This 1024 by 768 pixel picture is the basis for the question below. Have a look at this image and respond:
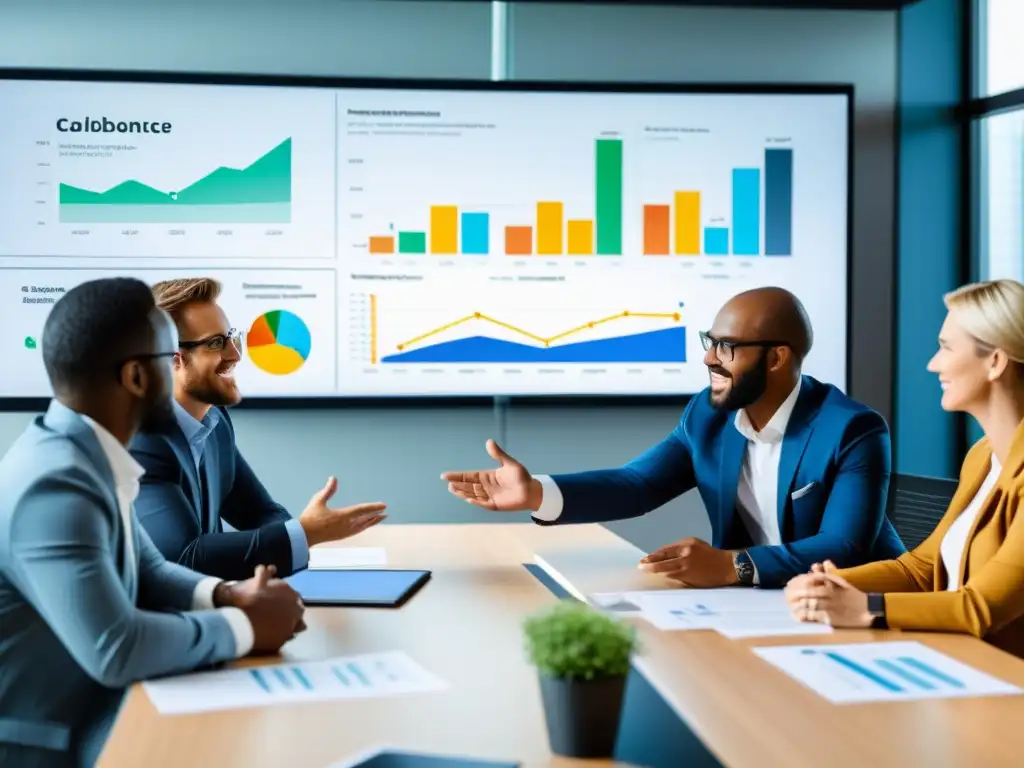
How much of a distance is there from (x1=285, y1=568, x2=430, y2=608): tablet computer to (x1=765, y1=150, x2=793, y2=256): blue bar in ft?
8.27

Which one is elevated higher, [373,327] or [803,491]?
[373,327]

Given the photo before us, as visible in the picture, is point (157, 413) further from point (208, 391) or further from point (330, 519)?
point (208, 391)

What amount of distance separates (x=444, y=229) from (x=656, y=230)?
844 millimetres

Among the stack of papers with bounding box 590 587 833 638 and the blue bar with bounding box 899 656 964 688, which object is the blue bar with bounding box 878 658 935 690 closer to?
the blue bar with bounding box 899 656 964 688

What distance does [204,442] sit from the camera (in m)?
2.71

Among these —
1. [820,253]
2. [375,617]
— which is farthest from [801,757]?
[820,253]

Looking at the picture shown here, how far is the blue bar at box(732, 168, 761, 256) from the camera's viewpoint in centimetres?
449

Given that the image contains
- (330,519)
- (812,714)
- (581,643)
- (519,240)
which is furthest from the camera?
(519,240)

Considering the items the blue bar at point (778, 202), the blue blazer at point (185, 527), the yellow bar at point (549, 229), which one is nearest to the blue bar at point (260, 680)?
the blue blazer at point (185, 527)

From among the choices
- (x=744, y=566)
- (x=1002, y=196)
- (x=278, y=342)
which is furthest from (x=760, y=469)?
(x=1002, y=196)

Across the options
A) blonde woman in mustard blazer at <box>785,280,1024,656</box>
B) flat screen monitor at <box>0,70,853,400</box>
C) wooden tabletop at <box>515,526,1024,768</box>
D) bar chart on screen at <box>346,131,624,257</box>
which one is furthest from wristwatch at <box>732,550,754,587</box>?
bar chart on screen at <box>346,131,624,257</box>

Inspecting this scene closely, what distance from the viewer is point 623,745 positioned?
1.45 m

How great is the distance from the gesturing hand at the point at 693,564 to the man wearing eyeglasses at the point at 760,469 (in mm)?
27

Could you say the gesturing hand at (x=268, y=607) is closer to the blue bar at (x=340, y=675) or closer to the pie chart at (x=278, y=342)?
the blue bar at (x=340, y=675)
